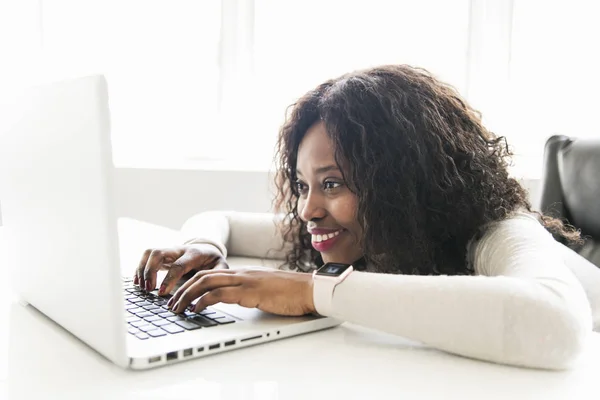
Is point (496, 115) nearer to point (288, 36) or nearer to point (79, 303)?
point (288, 36)

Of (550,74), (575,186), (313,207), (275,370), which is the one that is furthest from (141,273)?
(550,74)

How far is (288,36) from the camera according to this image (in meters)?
2.44

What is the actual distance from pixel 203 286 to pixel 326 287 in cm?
17

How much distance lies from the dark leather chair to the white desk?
0.68 metres

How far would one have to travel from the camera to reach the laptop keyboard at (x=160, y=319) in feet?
2.29

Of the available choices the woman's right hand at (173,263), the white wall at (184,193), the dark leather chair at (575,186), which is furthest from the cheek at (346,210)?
the white wall at (184,193)

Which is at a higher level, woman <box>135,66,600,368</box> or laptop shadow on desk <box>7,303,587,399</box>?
woman <box>135,66,600,368</box>

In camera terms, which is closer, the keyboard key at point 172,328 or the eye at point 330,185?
the keyboard key at point 172,328

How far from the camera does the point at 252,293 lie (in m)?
0.77

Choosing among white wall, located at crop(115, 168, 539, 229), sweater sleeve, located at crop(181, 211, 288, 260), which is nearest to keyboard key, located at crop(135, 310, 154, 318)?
sweater sleeve, located at crop(181, 211, 288, 260)

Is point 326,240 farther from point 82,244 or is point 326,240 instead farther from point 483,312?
point 82,244

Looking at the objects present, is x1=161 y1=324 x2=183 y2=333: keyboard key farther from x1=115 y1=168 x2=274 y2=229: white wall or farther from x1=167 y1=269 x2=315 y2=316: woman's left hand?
x1=115 y1=168 x2=274 y2=229: white wall

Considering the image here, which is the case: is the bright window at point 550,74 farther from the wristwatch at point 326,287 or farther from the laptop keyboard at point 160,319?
the laptop keyboard at point 160,319

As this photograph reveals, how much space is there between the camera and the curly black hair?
99 cm
